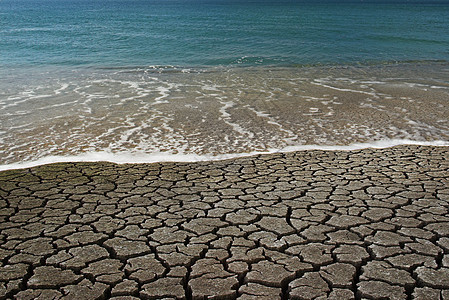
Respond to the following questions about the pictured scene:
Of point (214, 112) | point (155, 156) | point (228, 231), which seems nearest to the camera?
point (228, 231)

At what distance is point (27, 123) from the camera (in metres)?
7.50

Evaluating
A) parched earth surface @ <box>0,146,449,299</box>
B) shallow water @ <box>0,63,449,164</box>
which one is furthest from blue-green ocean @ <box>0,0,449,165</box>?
parched earth surface @ <box>0,146,449,299</box>

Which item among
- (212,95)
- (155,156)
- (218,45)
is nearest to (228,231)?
(155,156)

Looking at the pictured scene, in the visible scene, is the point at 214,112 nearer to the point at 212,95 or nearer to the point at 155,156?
the point at 212,95

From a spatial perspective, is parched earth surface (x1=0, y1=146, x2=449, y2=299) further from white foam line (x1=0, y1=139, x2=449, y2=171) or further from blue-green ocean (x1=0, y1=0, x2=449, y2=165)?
blue-green ocean (x1=0, y1=0, x2=449, y2=165)

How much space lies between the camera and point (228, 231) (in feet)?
11.4

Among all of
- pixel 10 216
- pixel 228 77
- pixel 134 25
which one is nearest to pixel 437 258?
pixel 10 216

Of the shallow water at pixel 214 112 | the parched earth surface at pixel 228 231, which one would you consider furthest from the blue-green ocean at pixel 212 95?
the parched earth surface at pixel 228 231

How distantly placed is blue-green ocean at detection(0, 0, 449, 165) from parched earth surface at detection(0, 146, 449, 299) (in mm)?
1179

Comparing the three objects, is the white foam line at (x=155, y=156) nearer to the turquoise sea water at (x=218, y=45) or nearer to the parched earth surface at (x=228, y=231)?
the parched earth surface at (x=228, y=231)

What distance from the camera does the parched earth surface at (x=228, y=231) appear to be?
2.78 meters

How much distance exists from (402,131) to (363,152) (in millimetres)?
1655

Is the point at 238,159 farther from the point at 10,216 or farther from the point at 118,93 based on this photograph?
the point at 118,93

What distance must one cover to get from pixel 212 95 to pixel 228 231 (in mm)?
6930
